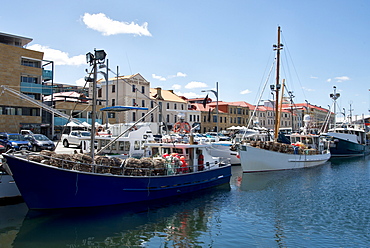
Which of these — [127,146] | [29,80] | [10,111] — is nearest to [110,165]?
[127,146]

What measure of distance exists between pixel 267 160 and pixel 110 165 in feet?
57.6

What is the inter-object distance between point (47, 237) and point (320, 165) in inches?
1246

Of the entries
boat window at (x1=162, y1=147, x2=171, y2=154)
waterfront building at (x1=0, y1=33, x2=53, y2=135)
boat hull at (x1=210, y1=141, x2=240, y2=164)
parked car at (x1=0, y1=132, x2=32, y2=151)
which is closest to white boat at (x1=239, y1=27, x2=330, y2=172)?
boat hull at (x1=210, y1=141, x2=240, y2=164)

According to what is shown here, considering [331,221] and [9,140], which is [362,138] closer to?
[331,221]

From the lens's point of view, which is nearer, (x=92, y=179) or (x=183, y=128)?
(x=92, y=179)

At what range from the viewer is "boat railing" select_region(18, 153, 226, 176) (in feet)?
45.6

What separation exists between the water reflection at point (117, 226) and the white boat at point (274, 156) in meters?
12.3

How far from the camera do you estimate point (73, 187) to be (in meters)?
13.9

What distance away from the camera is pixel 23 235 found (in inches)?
473

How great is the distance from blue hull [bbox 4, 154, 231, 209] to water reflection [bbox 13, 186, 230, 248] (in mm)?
399

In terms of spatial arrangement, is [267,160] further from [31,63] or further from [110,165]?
[31,63]

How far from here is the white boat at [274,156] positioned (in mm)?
28000

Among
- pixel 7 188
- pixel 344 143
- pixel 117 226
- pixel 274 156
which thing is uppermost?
pixel 344 143

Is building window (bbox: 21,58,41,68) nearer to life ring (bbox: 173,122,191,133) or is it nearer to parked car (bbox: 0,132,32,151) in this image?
parked car (bbox: 0,132,32,151)
